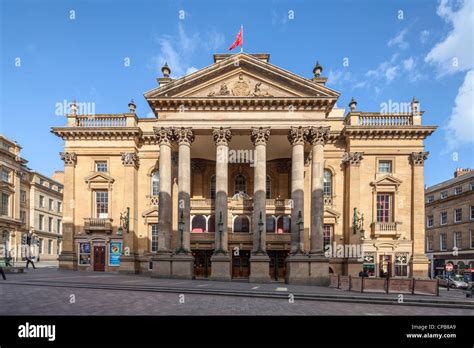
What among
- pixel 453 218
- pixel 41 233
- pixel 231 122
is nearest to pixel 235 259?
pixel 231 122

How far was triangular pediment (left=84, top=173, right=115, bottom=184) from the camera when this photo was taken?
31328 millimetres

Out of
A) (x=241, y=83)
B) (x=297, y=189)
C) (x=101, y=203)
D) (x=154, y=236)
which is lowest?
(x=154, y=236)

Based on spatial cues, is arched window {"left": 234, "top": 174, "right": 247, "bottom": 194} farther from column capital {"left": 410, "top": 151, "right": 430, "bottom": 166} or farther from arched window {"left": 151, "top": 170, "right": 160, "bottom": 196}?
column capital {"left": 410, "top": 151, "right": 430, "bottom": 166}

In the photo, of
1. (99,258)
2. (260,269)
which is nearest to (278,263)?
(260,269)

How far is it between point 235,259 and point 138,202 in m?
11.0

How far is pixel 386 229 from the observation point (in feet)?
97.0

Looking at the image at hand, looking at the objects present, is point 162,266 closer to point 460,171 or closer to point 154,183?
point 154,183

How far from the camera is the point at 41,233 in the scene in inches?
2315

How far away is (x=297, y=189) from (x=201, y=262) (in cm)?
1245

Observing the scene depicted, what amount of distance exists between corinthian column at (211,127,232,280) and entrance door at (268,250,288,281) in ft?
23.3

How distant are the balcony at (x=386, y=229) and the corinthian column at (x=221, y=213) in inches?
553

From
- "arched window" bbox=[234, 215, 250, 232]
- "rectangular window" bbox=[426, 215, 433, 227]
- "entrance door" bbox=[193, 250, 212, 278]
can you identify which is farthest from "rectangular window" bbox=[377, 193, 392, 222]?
"rectangular window" bbox=[426, 215, 433, 227]
